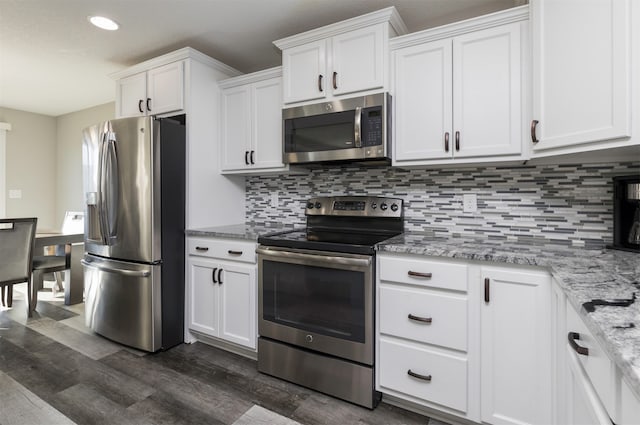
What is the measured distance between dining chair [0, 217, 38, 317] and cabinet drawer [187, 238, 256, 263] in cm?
165

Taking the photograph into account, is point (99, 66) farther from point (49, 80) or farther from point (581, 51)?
point (581, 51)

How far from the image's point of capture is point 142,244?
7.91ft

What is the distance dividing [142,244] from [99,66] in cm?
190

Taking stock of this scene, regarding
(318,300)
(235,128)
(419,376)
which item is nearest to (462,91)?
(318,300)

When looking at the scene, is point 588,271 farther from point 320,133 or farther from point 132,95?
point 132,95

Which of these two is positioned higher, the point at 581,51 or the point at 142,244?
the point at 581,51

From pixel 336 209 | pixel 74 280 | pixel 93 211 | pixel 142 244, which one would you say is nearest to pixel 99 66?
pixel 93 211

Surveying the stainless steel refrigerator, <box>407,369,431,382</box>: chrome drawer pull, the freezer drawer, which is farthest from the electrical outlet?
the freezer drawer

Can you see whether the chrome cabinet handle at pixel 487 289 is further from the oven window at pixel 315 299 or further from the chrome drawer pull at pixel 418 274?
the oven window at pixel 315 299

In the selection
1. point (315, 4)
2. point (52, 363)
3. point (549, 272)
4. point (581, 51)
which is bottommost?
point (52, 363)

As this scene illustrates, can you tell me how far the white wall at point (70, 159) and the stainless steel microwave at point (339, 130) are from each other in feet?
12.1

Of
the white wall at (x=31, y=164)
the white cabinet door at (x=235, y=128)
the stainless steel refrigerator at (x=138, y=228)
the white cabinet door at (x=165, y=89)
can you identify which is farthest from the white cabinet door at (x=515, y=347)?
the white wall at (x=31, y=164)

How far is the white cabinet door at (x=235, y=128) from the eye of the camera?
8.89ft

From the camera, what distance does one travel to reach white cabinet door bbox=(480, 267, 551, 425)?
4.72 feet
